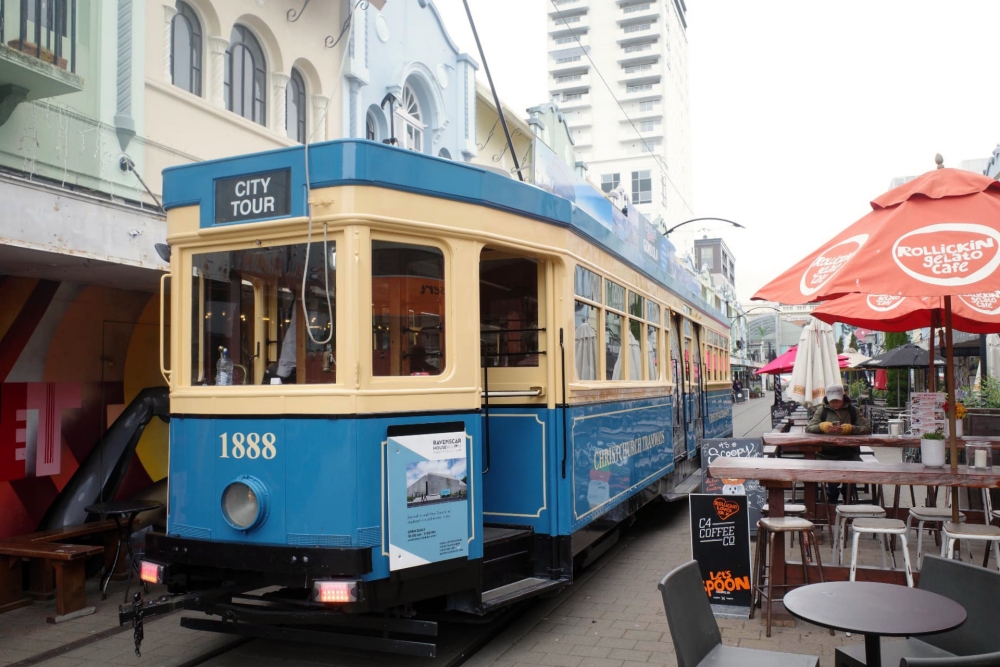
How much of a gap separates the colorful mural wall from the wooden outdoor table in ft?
19.5

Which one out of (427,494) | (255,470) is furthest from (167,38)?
(427,494)

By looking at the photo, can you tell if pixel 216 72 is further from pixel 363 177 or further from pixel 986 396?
pixel 986 396

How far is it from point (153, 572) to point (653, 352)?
5523mm

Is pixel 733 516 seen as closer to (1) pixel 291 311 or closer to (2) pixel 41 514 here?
(1) pixel 291 311

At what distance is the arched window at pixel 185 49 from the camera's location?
361 inches

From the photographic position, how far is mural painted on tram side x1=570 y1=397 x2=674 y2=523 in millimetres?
6113

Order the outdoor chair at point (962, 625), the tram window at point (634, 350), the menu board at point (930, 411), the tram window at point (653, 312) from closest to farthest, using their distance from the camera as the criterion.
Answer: the outdoor chair at point (962, 625)
the tram window at point (634, 350)
the menu board at point (930, 411)
the tram window at point (653, 312)

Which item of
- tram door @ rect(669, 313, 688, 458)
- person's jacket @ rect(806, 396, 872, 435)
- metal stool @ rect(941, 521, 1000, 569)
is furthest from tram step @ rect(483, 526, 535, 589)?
person's jacket @ rect(806, 396, 872, 435)

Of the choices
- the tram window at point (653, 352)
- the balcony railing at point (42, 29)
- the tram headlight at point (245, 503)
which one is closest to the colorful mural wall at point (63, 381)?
the balcony railing at point (42, 29)

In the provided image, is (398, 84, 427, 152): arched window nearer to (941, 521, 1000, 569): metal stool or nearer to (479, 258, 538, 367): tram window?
(479, 258, 538, 367): tram window

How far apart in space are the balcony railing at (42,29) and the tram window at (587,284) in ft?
14.7

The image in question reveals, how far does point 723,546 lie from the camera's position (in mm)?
6078

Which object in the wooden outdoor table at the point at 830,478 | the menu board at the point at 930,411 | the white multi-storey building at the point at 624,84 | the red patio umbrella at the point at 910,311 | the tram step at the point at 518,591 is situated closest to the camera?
the tram step at the point at 518,591

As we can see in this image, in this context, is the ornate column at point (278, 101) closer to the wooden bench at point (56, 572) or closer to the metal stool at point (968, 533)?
the wooden bench at point (56, 572)
